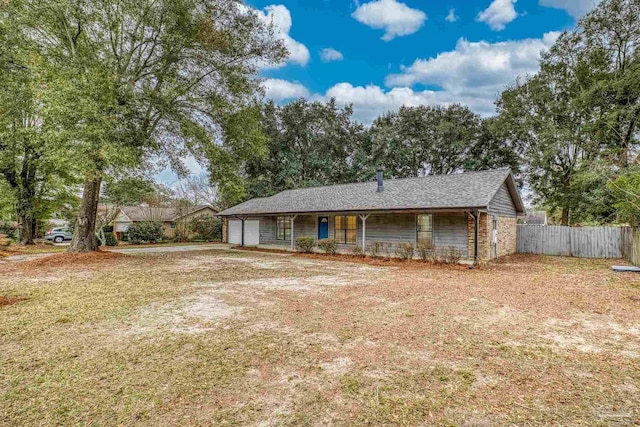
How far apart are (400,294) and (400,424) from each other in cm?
501

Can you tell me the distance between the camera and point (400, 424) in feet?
8.88

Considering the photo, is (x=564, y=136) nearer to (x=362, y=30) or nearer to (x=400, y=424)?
(x=362, y=30)

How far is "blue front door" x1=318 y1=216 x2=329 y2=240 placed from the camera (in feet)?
60.3

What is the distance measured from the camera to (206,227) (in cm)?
2648

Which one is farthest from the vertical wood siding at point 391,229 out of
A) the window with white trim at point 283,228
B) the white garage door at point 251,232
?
the white garage door at point 251,232

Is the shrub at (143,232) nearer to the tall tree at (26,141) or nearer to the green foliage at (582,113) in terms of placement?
the tall tree at (26,141)

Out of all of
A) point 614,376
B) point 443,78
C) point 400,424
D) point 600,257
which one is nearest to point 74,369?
point 400,424

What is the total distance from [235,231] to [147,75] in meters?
12.4

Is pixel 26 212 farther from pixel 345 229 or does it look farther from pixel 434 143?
pixel 434 143

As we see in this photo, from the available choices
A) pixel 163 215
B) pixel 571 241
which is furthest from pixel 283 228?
pixel 571 241

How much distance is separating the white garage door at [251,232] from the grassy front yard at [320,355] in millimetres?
13952

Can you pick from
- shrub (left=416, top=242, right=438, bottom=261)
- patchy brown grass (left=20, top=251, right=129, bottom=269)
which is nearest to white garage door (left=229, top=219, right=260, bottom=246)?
patchy brown grass (left=20, top=251, right=129, bottom=269)

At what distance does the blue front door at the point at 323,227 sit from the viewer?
1838 cm

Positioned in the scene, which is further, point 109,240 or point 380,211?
point 109,240
